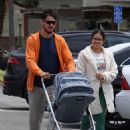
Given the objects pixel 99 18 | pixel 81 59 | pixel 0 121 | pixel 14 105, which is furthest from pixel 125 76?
pixel 99 18

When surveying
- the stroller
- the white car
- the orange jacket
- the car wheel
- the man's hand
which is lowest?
the car wheel

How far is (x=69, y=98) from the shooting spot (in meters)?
6.82

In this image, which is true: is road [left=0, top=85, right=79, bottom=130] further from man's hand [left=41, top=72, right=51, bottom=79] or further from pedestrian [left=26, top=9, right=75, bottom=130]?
man's hand [left=41, top=72, right=51, bottom=79]

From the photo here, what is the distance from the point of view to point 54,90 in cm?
723

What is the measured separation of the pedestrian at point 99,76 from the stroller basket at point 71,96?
0.98 metres

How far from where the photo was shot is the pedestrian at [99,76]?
26.4 ft

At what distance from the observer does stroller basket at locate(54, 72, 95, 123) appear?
683 centimetres

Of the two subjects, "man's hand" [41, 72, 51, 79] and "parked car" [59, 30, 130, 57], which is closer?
"man's hand" [41, 72, 51, 79]

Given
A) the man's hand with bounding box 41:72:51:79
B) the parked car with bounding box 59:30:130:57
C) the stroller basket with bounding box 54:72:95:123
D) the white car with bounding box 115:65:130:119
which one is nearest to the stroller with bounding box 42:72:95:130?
the stroller basket with bounding box 54:72:95:123

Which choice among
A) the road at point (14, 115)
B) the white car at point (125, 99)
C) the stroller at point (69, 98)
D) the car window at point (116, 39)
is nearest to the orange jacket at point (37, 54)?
the stroller at point (69, 98)

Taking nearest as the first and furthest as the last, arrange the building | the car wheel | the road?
the car wheel → the road → the building

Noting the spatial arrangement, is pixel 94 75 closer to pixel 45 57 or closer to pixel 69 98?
pixel 45 57

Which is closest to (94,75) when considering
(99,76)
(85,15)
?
(99,76)

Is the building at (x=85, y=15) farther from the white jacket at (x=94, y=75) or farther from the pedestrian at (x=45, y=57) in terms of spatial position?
the pedestrian at (x=45, y=57)
